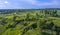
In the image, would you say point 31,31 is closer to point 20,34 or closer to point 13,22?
point 20,34

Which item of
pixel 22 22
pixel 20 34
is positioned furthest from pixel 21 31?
pixel 22 22

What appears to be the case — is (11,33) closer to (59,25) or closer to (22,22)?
→ (22,22)

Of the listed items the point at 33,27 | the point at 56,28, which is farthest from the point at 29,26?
the point at 56,28

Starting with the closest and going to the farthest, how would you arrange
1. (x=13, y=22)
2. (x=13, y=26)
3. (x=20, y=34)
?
(x=20, y=34) → (x=13, y=26) → (x=13, y=22)

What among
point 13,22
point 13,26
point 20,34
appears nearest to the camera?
point 20,34

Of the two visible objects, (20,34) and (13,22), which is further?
(13,22)

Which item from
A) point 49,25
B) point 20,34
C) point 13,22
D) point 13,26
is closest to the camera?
point 20,34

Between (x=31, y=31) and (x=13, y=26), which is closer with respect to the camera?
(x=31, y=31)

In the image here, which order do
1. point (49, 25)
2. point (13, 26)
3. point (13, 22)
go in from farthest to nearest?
point (13, 22) < point (13, 26) < point (49, 25)
